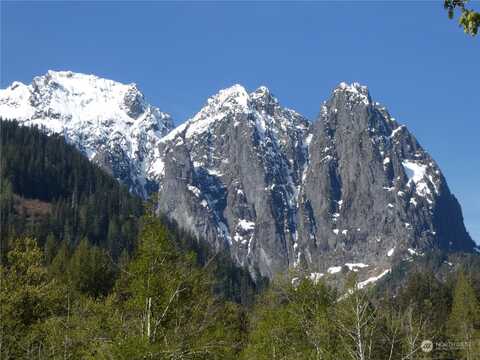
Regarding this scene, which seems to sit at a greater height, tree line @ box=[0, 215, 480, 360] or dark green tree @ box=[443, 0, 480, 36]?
dark green tree @ box=[443, 0, 480, 36]

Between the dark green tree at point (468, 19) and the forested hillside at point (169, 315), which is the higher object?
the dark green tree at point (468, 19)

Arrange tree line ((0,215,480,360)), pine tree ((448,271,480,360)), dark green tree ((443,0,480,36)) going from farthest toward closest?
pine tree ((448,271,480,360))
tree line ((0,215,480,360))
dark green tree ((443,0,480,36))

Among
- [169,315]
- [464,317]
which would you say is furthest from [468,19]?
[464,317]

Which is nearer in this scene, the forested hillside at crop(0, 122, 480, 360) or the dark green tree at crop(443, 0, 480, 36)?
the dark green tree at crop(443, 0, 480, 36)

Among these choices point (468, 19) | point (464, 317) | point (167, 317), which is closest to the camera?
point (468, 19)

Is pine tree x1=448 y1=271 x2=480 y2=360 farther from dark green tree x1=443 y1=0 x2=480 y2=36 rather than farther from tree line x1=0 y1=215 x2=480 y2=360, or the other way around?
dark green tree x1=443 y1=0 x2=480 y2=36

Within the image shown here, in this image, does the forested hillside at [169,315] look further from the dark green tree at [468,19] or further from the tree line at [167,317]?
the dark green tree at [468,19]

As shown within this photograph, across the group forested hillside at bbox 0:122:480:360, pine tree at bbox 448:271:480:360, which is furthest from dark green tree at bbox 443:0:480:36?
pine tree at bbox 448:271:480:360

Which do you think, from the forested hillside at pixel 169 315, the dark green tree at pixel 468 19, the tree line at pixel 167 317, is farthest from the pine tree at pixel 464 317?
the dark green tree at pixel 468 19

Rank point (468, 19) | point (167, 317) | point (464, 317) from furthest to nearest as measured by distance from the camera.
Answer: point (464, 317) < point (167, 317) < point (468, 19)

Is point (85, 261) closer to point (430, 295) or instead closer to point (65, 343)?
point (65, 343)

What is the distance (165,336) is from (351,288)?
13.2 metres

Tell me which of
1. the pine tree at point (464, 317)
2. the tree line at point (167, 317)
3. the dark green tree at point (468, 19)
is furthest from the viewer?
the pine tree at point (464, 317)

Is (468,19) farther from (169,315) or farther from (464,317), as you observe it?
(464,317)
